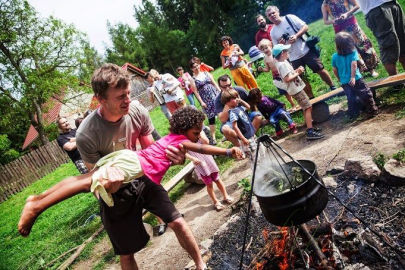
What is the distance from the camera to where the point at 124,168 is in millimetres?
2654

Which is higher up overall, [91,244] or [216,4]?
[216,4]

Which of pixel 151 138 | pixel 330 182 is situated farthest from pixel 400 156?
pixel 151 138

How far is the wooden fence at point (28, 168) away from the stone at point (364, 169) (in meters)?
16.4

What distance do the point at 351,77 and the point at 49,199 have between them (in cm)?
477

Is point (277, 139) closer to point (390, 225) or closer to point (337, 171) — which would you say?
point (337, 171)

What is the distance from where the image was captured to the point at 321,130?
528cm

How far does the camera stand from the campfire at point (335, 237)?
7.79ft

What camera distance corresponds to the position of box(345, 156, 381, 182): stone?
322 centimetres

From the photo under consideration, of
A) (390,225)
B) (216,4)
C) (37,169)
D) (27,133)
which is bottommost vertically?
(390,225)

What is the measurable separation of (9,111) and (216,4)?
89.6ft

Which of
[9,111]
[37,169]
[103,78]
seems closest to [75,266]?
[103,78]

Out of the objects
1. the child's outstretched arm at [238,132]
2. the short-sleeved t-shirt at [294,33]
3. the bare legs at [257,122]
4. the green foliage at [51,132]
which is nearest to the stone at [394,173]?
the child's outstretched arm at [238,132]

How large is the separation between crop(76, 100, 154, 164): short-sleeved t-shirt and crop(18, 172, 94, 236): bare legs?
0.34 metres

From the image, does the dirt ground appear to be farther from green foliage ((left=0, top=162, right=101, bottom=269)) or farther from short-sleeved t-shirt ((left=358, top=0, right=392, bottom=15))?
short-sleeved t-shirt ((left=358, top=0, right=392, bottom=15))
